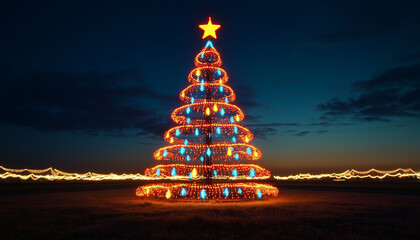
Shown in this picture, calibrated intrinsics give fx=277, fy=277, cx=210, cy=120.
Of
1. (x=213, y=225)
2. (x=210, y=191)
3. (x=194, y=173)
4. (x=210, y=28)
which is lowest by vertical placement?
(x=213, y=225)

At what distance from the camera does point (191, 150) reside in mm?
19391

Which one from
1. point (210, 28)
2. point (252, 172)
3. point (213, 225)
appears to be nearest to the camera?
point (213, 225)

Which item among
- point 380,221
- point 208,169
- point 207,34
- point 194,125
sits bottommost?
point 380,221

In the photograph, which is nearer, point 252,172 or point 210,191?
point 252,172

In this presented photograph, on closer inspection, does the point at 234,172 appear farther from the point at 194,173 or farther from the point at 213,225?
the point at 213,225

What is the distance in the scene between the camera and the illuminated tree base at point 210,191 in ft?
59.9

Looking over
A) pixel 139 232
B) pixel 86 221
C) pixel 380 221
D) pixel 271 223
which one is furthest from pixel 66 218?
Result: pixel 380 221

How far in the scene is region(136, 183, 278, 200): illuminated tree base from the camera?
18.3 metres

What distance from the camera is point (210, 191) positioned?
18.7m

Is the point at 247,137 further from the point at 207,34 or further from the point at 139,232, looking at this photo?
the point at 139,232

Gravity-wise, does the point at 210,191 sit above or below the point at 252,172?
below

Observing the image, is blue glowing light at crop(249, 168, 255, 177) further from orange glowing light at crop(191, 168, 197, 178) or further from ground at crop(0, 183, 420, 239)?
ground at crop(0, 183, 420, 239)

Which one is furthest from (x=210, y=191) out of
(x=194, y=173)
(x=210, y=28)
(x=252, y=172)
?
(x=210, y=28)

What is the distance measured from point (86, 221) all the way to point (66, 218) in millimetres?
1238
